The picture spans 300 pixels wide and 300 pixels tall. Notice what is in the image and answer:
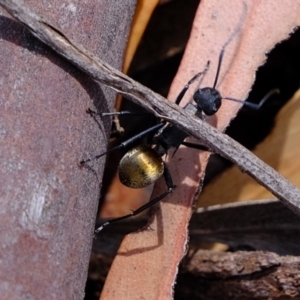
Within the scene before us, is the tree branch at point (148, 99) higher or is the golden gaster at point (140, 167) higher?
the golden gaster at point (140, 167)

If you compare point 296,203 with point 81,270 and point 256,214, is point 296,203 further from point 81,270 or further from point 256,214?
point 81,270

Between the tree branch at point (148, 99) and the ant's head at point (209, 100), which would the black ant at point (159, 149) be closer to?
the ant's head at point (209, 100)

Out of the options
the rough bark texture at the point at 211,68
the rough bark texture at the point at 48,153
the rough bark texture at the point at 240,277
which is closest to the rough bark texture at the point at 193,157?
the rough bark texture at the point at 211,68

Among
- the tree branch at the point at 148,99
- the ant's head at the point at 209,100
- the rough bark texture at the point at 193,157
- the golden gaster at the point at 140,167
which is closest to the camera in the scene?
the tree branch at the point at 148,99

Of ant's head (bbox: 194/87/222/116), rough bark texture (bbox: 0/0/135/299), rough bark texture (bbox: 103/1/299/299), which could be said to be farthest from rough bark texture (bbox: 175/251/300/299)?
rough bark texture (bbox: 0/0/135/299)

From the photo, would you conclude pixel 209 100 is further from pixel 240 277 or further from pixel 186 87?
pixel 240 277

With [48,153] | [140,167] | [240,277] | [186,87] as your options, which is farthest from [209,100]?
[48,153]
